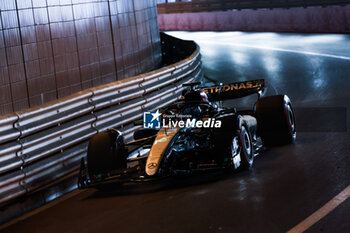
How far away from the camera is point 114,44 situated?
14.1 meters

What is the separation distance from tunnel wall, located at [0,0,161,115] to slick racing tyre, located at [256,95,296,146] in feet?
13.6

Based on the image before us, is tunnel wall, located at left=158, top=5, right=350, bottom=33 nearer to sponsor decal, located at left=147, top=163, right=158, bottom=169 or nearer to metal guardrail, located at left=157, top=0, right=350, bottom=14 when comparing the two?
metal guardrail, located at left=157, top=0, right=350, bottom=14

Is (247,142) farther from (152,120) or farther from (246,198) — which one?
(246,198)

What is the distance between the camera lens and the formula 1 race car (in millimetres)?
8430

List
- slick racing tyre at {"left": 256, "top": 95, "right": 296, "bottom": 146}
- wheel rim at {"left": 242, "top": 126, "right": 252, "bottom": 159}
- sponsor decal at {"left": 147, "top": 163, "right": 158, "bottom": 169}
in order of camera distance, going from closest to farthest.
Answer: sponsor decal at {"left": 147, "top": 163, "right": 158, "bottom": 169}, wheel rim at {"left": 242, "top": 126, "right": 252, "bottom": 159}, slick racing tyre at {"left": 256, "top": 95, "right": 296, "bottom": 146}

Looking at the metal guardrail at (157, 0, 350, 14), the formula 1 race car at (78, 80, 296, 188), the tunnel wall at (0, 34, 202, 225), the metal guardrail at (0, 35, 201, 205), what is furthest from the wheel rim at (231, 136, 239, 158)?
the metal guardrail at (157, 0, 350, 14)

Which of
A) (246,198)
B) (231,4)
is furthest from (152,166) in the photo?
(231,4)

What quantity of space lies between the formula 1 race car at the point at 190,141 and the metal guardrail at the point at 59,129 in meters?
0.52

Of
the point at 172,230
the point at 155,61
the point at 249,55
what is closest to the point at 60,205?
the point at 172,230

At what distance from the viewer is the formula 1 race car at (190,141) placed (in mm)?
8430

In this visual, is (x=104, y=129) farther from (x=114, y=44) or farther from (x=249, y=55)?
(x=249, y=55)

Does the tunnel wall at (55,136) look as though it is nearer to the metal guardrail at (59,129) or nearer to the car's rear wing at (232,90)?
the metal guardrail at (59,129)

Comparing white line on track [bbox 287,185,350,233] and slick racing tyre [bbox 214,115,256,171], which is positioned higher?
slick racing tyre [bbox 214,115,256,171]

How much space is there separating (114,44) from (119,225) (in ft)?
24.5
